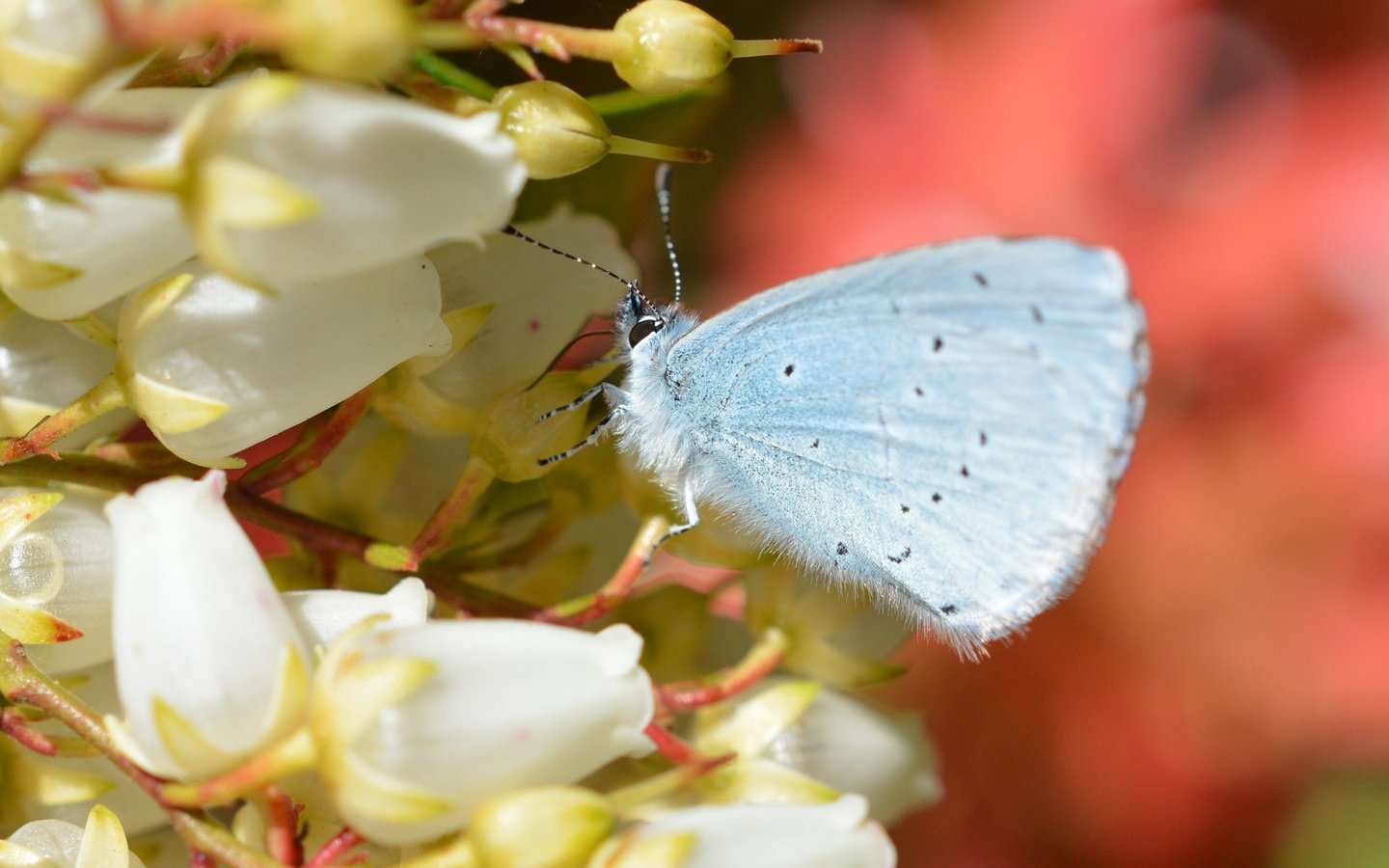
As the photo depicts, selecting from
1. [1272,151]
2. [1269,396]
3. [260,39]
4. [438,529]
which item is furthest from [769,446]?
[1272,151]

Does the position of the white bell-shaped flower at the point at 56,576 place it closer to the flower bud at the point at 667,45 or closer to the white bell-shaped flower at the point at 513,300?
the white bell-shaped flower at the point at 513,300

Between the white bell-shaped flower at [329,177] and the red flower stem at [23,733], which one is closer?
the white bell-shaped flower at [329,177]

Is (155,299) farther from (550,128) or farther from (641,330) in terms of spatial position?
(641,330)

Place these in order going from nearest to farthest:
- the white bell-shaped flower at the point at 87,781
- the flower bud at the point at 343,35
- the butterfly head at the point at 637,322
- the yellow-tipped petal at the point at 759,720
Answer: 1. the flower bud at the point at 343,35
2. the white bell-shaped flower at the point at 87,781
3. the yellow-tipped petal at the point at 759,720
4. the butterfly head at the point at 637,322

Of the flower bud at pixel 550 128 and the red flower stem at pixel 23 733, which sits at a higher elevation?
the flower bud at pixel 550 128

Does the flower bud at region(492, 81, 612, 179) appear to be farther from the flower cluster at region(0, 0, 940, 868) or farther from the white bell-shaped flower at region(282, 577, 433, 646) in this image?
the white bell-shaped flower at region(282, 577, 433, 646)

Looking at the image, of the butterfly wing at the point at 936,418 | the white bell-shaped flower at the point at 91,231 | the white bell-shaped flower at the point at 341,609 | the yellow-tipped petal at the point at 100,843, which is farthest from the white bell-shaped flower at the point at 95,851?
the butterfly wing at the point at 936,418

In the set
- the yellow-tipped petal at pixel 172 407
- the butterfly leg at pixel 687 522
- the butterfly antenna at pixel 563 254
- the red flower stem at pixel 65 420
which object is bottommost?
the butterfly leg at pixel 687 522

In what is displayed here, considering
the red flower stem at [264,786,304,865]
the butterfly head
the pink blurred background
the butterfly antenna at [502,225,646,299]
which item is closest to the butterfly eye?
the butterfly head
